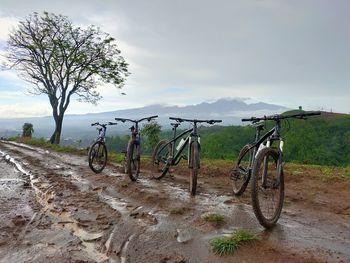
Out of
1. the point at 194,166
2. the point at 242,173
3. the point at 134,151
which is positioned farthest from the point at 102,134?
the point at 242,173

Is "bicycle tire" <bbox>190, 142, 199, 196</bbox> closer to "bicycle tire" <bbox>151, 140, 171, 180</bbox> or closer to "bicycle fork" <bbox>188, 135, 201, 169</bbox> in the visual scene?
"bicycle fork" <bbox>188, 135, 201, 169</bbox>

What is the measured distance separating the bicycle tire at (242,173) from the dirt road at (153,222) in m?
0.23

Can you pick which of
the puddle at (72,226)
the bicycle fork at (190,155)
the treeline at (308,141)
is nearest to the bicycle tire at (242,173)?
the bicycle fork at (190,155)

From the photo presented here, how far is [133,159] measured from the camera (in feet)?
30.2

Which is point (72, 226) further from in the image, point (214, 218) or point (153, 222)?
point (214, 218)

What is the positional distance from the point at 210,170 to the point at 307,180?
2909 mm

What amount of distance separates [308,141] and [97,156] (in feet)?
152

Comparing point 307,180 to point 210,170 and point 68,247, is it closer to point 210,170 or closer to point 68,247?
point 210,170

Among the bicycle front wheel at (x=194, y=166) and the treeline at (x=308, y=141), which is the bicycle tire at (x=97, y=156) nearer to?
the bicycle front wheel at (x=194, y=166)

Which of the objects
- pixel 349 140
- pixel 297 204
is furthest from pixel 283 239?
pixel 349 140

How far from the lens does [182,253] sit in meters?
4.41

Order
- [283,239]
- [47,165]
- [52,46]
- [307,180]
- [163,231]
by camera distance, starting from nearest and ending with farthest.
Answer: [283,239] < [163,231] < [307,180] < [47,165] < [52,46]

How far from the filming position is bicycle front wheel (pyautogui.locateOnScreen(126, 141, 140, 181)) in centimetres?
898

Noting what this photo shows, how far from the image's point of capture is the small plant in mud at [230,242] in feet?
14.1
